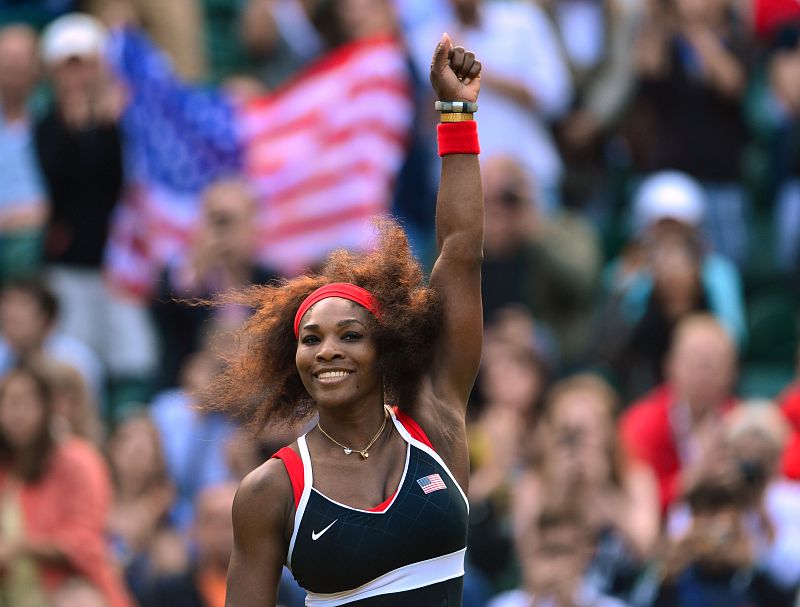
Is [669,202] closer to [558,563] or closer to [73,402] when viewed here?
[558,563]

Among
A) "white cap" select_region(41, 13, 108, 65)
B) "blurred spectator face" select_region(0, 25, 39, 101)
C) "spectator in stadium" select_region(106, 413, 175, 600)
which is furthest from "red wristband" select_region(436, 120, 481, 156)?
"blurred spectator face" select_region(0, 25, 39, 101)

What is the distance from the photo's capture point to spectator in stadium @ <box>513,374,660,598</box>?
766 cm

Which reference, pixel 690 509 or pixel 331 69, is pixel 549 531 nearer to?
pixel 690 509

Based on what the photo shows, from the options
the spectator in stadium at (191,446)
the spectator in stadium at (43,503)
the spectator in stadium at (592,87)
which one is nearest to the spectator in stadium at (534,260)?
the spectator in stadium at (592,87)

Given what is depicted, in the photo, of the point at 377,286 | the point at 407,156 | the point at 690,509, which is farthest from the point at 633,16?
the point at 377,286

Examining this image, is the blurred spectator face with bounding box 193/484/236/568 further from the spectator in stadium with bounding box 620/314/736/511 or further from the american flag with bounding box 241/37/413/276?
the american flag with bounding box 241/37/413/276

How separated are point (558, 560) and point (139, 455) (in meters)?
2.53

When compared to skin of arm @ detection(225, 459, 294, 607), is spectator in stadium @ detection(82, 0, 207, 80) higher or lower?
higher

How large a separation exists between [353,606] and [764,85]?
23.3 feet

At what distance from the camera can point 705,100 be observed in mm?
10156

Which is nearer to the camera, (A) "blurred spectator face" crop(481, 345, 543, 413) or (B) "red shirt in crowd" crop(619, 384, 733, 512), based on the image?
(B) "red shirt in crowd" crop(619, 384, 733, 512)

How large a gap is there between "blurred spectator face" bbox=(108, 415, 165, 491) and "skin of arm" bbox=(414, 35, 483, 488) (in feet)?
14.5

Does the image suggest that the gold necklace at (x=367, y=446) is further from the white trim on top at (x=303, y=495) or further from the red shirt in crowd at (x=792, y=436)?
the red shirt in crowd at (x=792, y=436)

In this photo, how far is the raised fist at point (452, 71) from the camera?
184 inches
